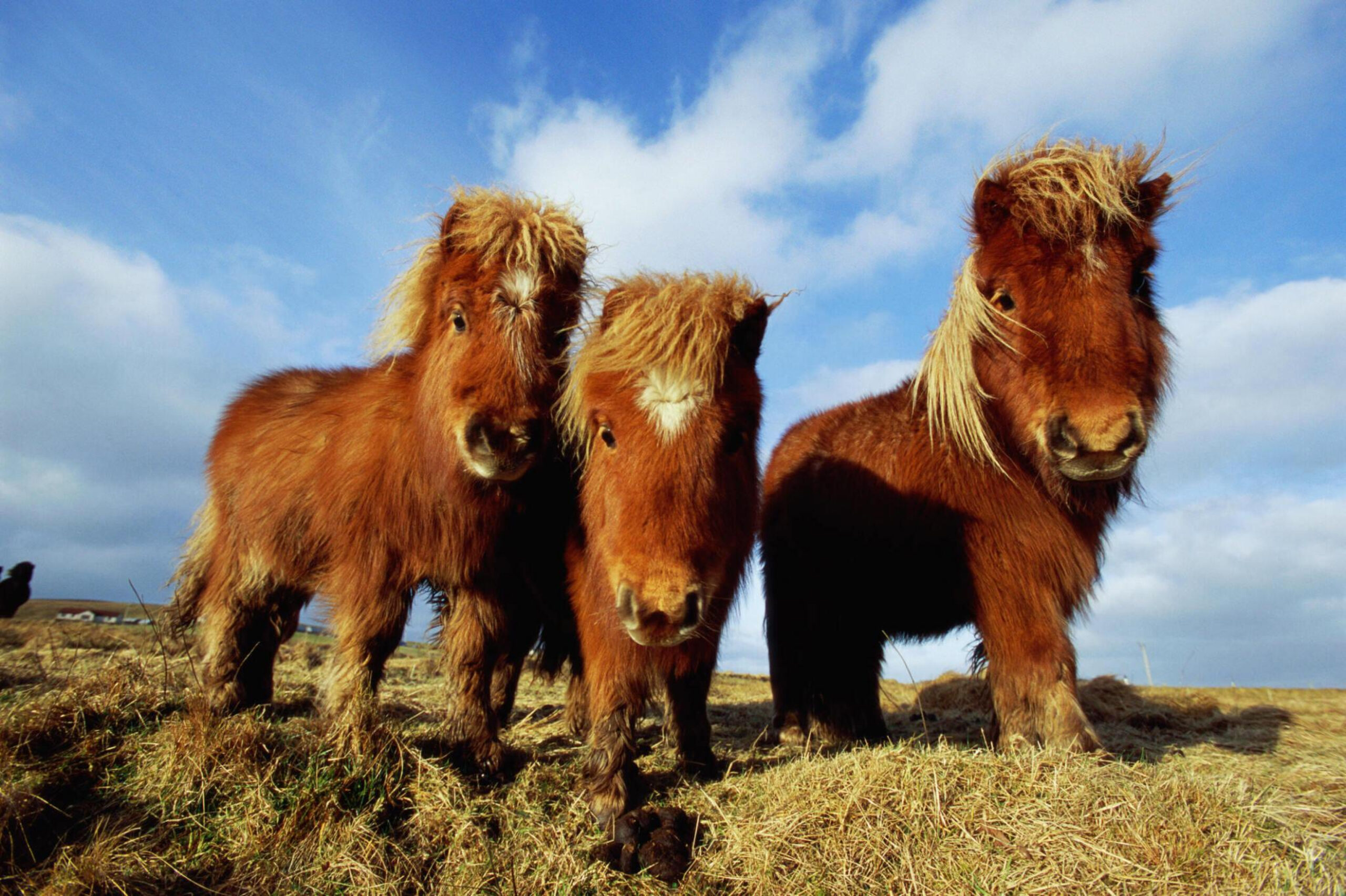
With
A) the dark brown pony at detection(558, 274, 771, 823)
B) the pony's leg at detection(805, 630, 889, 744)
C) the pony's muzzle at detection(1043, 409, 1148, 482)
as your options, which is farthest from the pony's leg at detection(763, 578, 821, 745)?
the pony's muzzle at detection(1043, 409, 1148, 482)

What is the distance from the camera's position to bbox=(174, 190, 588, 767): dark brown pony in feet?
11.9

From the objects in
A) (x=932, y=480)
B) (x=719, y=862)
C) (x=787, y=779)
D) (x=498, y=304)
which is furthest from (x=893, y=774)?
(x=498, y=304)

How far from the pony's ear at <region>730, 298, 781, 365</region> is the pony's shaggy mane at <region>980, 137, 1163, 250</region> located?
57.2 inches

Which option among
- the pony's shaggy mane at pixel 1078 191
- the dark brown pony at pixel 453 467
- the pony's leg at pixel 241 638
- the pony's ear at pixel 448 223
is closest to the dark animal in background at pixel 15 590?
the pony's leg at pixel 241 638

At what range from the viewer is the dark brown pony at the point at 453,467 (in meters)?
3.62

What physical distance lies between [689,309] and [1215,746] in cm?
484

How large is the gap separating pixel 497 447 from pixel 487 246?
3.89ft

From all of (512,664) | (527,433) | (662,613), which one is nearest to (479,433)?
(527,433)

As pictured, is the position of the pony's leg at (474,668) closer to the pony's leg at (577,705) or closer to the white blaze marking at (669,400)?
the pony's leg at (577,705)

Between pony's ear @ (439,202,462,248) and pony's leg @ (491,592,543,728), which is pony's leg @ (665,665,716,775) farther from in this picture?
pony's ear @ (439,202,462,248)

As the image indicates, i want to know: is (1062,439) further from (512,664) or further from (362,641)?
(362,641)

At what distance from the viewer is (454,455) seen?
11.9ft

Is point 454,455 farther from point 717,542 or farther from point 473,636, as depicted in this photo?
point 717,542

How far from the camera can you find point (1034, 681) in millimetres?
3674
